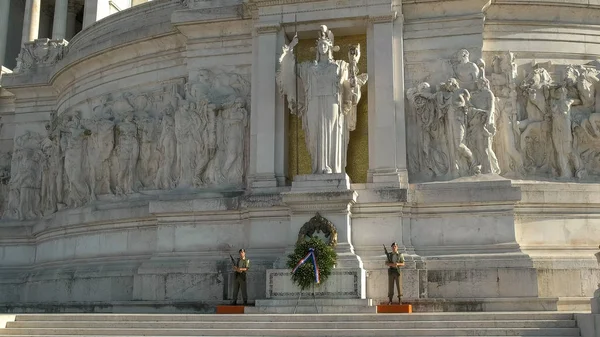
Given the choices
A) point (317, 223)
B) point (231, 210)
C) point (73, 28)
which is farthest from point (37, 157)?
point (73, 28)

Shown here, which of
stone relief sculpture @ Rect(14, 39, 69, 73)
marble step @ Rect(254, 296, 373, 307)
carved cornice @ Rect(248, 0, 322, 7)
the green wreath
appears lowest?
marble step @ Rect(254, 296, 373, 307)

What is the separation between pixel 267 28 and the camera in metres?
21.0

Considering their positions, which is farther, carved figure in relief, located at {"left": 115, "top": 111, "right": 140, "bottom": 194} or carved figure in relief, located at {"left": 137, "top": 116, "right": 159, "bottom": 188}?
carved figure in relief, located at {"left": 115, "top": 111, "right": 140, "bottom": 194}

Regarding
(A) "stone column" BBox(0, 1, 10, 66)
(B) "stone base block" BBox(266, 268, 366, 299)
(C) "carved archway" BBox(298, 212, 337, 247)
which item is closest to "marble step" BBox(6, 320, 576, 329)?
(B) "stone base block" BBox(266, 268, 366, 299)

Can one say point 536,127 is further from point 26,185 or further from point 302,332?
point 26,185

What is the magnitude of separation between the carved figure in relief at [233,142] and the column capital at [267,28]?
6.95 feet

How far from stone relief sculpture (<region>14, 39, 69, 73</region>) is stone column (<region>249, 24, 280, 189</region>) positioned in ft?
37.4

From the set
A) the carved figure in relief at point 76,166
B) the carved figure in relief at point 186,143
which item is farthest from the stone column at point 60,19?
the carved figure in relief at point 186,143

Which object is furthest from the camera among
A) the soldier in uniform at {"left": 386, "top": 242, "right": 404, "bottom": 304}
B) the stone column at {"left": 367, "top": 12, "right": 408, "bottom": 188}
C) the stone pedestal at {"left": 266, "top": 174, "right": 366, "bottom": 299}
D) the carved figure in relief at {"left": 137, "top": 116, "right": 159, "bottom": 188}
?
the carved figure in relief at {"left": 137, "top": 116, "right": 159, "bottom": 188}

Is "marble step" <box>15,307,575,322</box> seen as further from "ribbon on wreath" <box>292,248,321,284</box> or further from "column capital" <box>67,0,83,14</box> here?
"column capital" <box>67,0,83,14</box>

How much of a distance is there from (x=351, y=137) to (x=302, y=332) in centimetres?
714

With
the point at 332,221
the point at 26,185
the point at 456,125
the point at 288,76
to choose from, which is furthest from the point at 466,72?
the point at 26,185

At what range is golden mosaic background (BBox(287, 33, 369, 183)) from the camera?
66.6 feet

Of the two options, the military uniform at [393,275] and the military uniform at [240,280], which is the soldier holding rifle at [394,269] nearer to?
the military uniform at [393,275]
